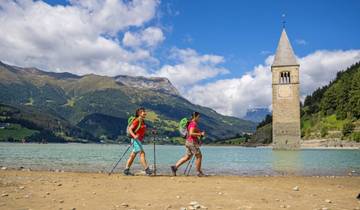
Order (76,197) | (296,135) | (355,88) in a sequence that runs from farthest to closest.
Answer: (355,88), (296,135), (76,197)

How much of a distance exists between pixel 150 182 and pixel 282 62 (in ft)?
404

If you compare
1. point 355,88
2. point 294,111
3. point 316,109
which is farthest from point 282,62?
point 316,109

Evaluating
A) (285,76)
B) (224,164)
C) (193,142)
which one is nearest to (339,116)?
(285,76)

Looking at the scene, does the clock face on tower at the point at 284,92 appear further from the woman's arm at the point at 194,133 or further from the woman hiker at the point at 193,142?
the woman's arm at the point at 194,133

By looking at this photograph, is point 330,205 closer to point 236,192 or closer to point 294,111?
point 236,192

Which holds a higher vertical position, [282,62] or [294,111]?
[282,62]

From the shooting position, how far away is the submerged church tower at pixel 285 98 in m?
124

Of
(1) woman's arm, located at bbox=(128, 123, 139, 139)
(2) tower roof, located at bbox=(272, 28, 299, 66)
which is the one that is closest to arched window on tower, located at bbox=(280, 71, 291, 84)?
(2) tower roof, located at bbox=(272, 28, 299, 66)

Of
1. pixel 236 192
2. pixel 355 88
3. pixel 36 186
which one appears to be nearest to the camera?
pixel 236 192

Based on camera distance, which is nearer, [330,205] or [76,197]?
[330,205]

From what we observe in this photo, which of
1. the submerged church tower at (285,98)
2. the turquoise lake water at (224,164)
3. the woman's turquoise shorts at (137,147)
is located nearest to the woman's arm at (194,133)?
the woman's turquoise shorts at (137,147)

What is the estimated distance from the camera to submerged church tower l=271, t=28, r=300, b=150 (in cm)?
12426

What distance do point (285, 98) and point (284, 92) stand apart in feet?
7.60

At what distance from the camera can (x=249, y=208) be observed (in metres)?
10.5
